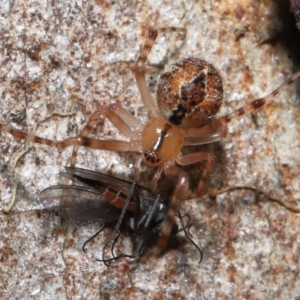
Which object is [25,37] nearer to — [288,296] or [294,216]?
[294,216]

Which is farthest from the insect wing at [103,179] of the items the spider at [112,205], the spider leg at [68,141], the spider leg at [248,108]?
the spider leg at [248,108]

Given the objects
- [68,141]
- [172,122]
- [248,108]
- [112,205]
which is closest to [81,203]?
[112,205]

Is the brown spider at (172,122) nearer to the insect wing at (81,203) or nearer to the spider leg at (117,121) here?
the spider leg at (117,121)

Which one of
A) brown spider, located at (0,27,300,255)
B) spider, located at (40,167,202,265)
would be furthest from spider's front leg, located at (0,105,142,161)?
spider, located at (40,167,202,265)

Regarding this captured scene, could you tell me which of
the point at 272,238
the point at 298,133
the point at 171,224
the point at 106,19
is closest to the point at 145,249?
the point at 171,224

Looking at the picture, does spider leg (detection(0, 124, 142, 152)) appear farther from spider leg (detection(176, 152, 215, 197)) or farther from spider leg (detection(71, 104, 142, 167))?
spider leg (detection(176, 152, 215, 197))
